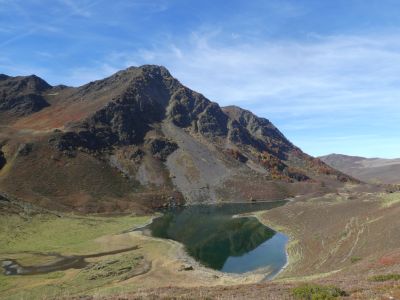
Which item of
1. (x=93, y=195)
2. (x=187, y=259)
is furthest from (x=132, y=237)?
(x=93, y=195)

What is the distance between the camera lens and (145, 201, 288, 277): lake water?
77.0 m

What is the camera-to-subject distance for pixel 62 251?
84312 millimetres

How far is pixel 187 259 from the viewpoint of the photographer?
253 feet

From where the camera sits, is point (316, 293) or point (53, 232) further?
point (53, 232)

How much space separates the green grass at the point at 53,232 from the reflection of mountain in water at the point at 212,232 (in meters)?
14.8

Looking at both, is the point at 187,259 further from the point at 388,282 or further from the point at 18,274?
the point at 388,282

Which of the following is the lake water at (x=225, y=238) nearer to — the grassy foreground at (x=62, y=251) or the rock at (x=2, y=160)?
the grassy foreground at (x=62, y=251)

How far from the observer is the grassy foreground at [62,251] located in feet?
188

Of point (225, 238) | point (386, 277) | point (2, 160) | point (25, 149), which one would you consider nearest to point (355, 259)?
point (386, 277)

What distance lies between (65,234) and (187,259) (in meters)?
41.1

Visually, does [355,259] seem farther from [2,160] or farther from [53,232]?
[2,160]

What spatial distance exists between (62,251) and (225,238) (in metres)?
41.8

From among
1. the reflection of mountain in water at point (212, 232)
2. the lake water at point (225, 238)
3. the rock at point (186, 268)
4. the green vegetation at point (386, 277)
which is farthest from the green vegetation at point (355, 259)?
the green vegetation at point (386, 277)

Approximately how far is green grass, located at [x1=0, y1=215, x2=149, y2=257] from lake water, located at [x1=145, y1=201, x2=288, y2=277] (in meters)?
15.6
